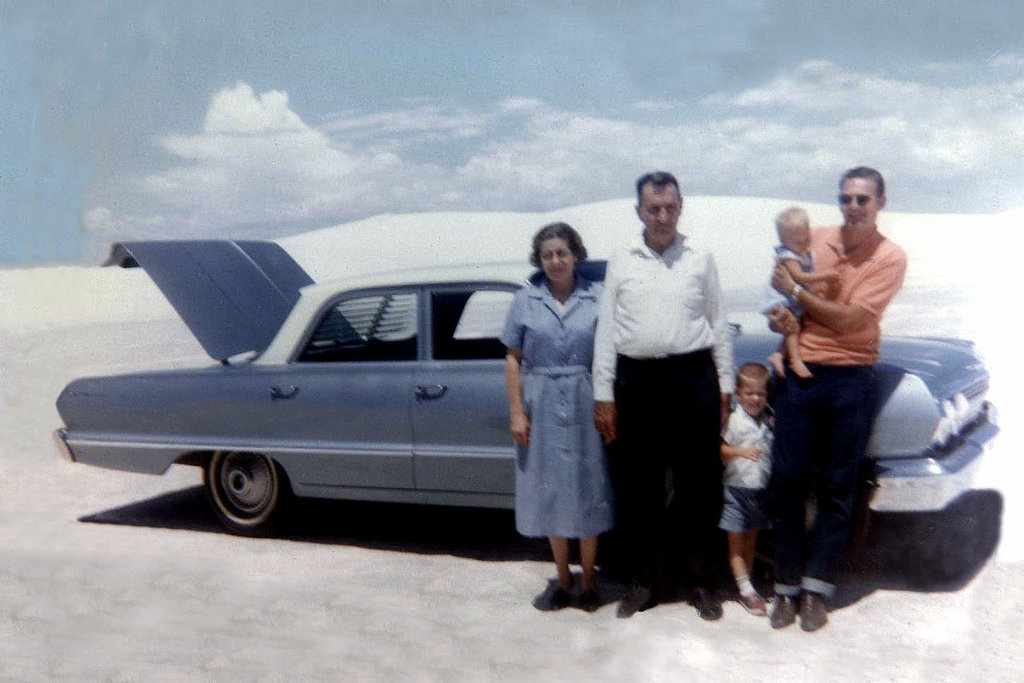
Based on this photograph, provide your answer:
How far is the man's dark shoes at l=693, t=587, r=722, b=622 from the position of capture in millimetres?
4262

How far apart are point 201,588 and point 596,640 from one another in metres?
2.01

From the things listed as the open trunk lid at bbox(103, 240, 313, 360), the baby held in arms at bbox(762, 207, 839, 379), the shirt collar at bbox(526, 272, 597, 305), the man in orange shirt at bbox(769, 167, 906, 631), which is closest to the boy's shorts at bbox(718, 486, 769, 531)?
the man in orange shirt at bbox(769, 167, 906, 631)

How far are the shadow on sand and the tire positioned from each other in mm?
124

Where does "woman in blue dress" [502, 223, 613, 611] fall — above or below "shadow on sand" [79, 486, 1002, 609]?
above

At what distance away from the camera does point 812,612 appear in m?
4.13

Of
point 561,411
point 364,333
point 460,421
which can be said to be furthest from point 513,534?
point 561,411

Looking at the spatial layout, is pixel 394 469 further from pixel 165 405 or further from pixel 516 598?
pixel 165 405

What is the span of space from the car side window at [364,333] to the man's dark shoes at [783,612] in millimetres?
2309

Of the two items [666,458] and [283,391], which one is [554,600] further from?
[283,391]

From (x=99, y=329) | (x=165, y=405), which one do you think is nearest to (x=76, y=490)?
(x=165, y=405)

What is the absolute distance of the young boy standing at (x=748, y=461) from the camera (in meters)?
4.31

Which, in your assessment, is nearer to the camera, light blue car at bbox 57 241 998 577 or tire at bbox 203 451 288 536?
light blue car at bbox 57 241 998 577

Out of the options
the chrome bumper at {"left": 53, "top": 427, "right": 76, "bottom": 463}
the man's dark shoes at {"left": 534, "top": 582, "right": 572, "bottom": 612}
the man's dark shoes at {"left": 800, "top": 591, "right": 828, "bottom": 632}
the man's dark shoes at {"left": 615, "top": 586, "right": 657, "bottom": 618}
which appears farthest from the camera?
the chrome bumper at {"left": 53, "top": 427, "right": 76, "bottom": 463}

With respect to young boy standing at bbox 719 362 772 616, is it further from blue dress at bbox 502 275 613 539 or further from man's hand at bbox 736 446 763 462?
blue dress at bbox 502 275 613 539
